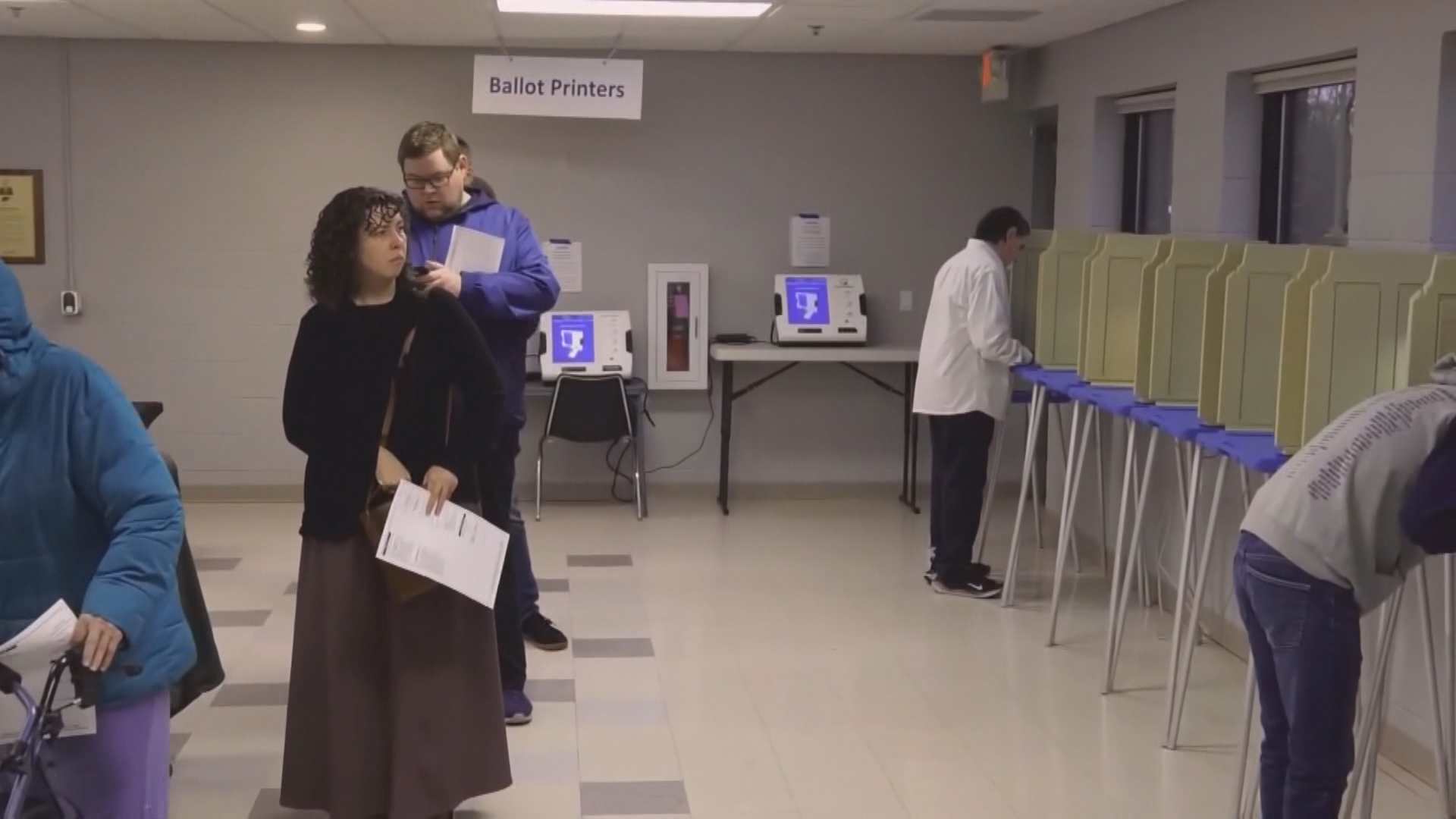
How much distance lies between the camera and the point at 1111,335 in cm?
516

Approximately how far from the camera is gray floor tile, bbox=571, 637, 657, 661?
17.2 ft

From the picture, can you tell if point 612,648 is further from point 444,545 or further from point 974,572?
point 444,545

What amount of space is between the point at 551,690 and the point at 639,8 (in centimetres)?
287

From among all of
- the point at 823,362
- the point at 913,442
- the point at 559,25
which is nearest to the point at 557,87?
the point at 559,25

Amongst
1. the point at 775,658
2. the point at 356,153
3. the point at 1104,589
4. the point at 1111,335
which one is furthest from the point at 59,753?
the point at 356,153

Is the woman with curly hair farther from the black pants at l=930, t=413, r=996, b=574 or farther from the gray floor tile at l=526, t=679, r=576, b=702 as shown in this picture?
the black pants at l=930, t=413, r=996, b=574

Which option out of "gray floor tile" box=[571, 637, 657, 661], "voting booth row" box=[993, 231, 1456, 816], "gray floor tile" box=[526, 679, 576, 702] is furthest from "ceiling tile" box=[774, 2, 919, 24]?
"gray floor tile" box=[526, 679, 576, 702]

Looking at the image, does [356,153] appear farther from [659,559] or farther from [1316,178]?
[1316,178]

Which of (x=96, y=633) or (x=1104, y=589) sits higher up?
(x=96, y=633)

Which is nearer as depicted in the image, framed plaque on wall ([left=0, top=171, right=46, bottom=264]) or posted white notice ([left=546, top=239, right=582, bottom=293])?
framed plaque on wall ([left=0, top=171, right=46, bottom=264])

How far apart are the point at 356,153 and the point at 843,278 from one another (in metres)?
2.55

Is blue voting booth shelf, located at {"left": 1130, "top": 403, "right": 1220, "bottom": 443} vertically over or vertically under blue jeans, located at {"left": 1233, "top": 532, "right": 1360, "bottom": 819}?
over

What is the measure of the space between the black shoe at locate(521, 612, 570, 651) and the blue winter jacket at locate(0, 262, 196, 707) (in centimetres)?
290

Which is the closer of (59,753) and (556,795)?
(59,753)
